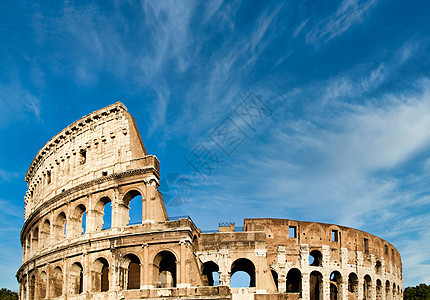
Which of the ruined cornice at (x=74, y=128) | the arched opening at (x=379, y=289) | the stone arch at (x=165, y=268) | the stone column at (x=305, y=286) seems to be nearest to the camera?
the stone arch at (x=165, y=268)

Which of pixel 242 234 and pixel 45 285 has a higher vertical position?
pixel 242 234

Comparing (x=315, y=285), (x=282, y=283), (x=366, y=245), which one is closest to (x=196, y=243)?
(x=282, y=283)

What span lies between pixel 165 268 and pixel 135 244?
10.0 feet

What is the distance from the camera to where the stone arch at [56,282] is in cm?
3069

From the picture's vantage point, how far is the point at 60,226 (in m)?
32.8

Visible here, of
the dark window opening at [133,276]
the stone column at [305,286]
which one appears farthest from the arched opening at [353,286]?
the dark window opening at [133,276]

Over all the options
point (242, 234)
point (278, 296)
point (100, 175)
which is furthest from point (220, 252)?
point (100, 175)

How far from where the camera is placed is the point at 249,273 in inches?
1375

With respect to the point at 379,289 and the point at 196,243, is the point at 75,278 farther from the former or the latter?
the point at 379,289

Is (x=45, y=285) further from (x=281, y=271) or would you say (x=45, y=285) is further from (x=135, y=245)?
(x=281, y=271)

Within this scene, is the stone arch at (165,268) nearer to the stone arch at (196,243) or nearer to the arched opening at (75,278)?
the stone arch at (196,243)

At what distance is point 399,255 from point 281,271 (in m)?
19.0

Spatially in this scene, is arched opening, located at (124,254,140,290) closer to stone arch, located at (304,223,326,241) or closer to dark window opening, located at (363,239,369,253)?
stone arch, located at (304,223,326,241)

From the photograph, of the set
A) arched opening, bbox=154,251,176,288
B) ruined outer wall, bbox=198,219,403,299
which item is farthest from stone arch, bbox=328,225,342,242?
arched opening, bbox=154,251,176,288
